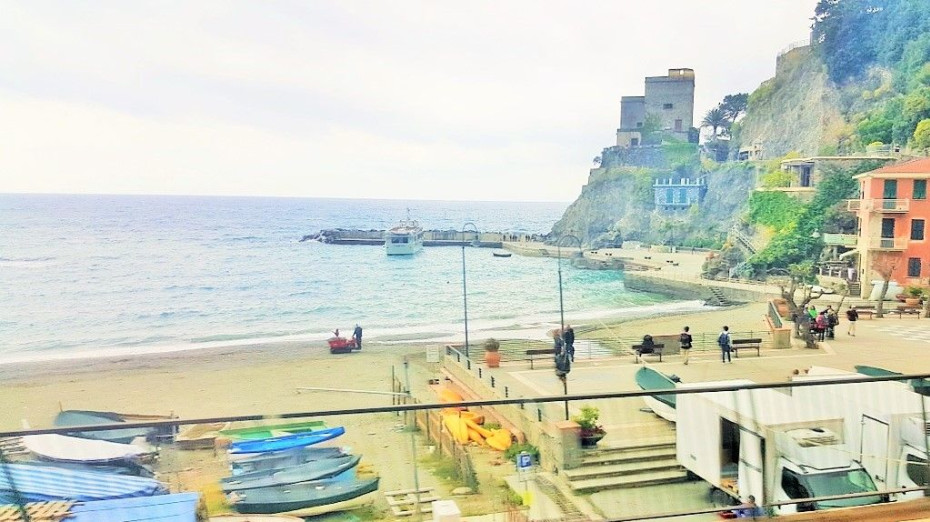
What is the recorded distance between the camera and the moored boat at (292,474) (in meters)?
4.56

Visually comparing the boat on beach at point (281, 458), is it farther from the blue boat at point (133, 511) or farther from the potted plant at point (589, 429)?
the potted plant at point (589, 429)

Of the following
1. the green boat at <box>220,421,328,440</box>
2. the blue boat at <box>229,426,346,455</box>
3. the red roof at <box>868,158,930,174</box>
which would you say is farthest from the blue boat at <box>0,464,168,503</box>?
the red roof at <box>868,158,930,174</box>

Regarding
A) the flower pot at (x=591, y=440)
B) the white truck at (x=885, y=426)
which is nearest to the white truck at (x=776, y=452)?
the white truck at (x=885, y=426)

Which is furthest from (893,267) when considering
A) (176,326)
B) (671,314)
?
(176,326)

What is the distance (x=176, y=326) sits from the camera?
4616 cm

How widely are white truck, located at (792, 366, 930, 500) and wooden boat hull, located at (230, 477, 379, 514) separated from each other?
304cm

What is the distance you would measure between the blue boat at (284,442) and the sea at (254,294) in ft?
53.0

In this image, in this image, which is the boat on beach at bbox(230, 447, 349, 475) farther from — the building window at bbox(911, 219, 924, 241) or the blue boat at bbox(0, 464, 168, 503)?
the building window at bbox(911, 219, 924, 241)

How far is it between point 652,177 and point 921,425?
9809cm

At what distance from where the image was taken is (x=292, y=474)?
16.9ft

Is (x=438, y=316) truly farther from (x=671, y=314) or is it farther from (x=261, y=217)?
(x=261, y=217)

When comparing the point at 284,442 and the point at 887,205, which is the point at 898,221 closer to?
the point at 887,205

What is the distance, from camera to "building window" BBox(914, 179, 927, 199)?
1427 inches

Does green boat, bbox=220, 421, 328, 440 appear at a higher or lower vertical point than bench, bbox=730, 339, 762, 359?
higher
